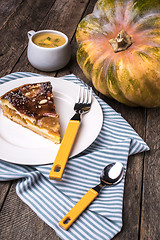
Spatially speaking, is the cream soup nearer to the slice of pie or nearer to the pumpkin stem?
the slice of pie

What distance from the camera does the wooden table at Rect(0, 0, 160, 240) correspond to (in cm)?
110

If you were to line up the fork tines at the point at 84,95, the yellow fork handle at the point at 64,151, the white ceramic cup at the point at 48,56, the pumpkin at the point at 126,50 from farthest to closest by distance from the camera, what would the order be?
1. the white ceramic cup at the point at 48,56
2. the fork tines at the point at 84,95
3. the pumpkin at the point at 126,50
4. the yellow fork handle at the point at 64,151

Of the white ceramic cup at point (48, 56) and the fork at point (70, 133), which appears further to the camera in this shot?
the white ceramic cup at point (48, 56)

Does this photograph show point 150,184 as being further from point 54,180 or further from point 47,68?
point 47,68

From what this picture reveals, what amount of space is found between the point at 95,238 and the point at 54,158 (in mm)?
387

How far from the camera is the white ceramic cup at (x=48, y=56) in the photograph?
5.90 feet

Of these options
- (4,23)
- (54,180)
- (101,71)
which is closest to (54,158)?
(54,180)

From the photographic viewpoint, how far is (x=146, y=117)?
161 cm

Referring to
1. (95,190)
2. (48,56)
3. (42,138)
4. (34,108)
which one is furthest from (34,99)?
(95,190)

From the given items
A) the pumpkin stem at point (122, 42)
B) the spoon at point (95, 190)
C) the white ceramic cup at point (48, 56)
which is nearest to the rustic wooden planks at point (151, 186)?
the spoon at point (95, 190)

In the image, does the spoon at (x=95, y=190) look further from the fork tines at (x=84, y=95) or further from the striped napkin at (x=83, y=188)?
the fork tines at (x=84, y=95)

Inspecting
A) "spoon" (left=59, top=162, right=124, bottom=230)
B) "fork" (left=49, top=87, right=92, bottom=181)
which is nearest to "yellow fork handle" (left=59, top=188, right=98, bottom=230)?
"spoon" (left=59, top=162, right=124, bottom=230)

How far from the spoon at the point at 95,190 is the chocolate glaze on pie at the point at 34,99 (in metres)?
0.43

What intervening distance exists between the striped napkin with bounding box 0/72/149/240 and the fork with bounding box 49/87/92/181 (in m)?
0.06
